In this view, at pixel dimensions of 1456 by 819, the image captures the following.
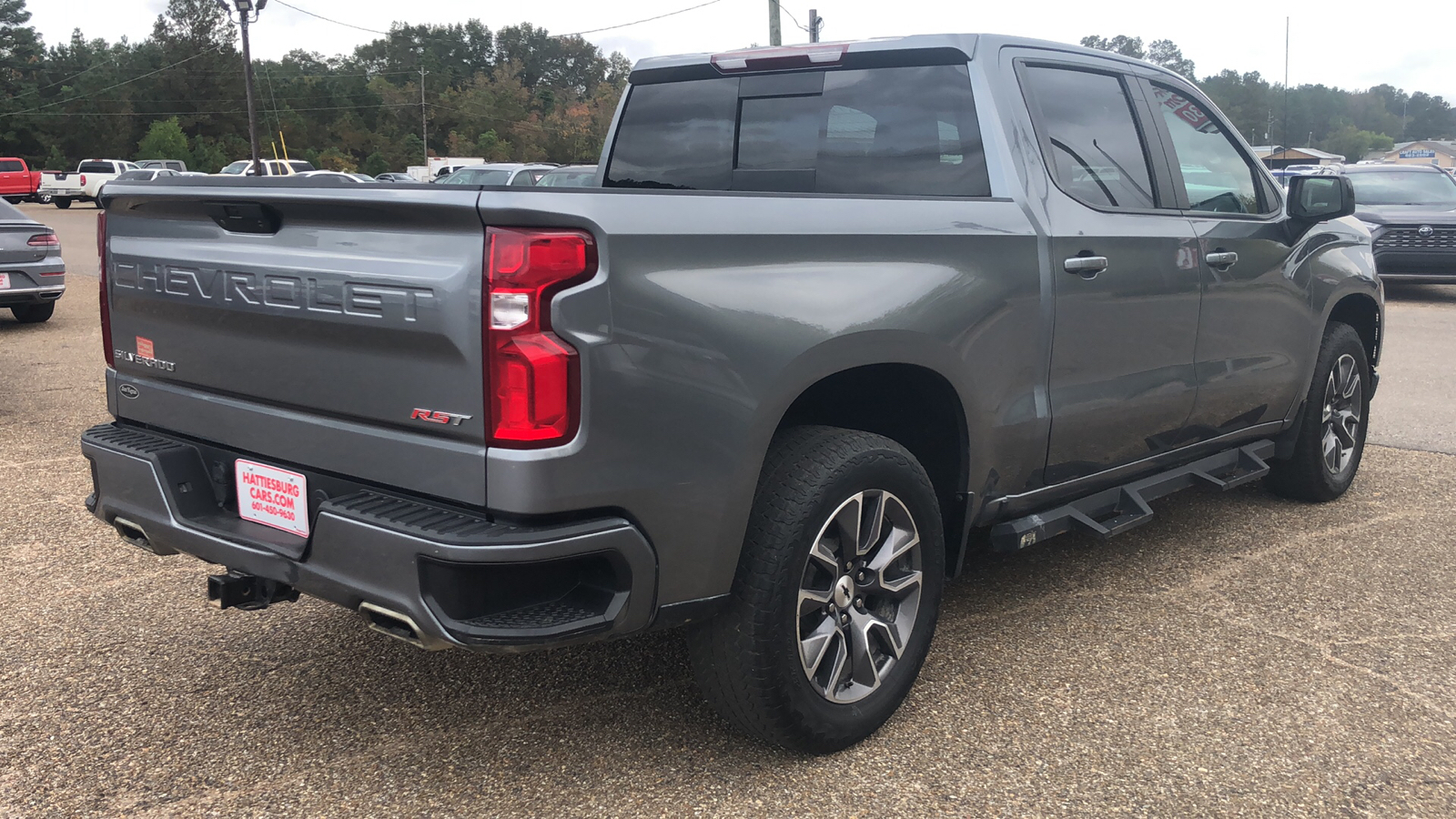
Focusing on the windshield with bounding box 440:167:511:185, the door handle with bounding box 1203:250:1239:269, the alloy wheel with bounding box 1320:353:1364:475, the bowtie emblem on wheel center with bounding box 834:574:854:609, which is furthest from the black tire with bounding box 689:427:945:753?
the windshield with bounding box 440:167:511:185

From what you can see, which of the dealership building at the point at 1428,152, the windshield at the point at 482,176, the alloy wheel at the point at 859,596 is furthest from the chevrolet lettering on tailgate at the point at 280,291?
the dealership building at the point at 1428,152

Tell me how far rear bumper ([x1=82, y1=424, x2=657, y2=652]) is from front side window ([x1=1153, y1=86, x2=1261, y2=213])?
9.27 ft

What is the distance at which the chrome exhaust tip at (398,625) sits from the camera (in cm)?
234

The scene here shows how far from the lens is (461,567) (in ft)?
7.47

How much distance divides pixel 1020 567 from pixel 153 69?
9221 cm

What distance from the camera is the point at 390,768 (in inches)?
113

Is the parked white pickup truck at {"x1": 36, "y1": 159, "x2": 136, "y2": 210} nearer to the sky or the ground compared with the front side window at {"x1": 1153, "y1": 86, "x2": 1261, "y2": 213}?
nearer to the sky

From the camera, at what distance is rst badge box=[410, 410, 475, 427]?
232cm

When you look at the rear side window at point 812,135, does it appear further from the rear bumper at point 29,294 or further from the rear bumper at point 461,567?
the rear bumper at point 29,294

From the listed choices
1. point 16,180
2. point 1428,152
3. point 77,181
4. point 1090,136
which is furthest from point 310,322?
point 1428,152

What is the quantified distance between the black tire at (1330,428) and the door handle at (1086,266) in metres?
1.96

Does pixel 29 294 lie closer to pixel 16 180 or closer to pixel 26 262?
pixel 26 262

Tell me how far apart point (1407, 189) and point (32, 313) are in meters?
16.5

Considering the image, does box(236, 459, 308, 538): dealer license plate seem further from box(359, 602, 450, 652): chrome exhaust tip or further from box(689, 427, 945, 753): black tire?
box(689, 427, 945, 753): black tire
